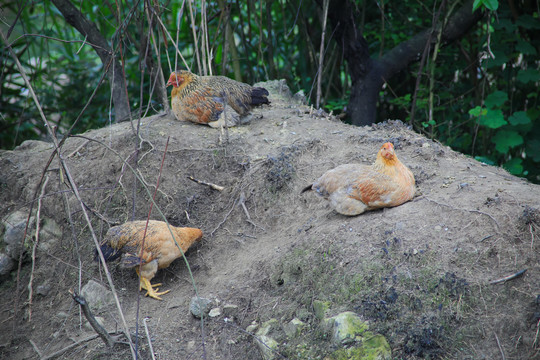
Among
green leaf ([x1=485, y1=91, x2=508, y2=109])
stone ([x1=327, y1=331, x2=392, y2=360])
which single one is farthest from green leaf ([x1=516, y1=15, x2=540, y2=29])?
stone ([x1=327, y1=331, x2=392, y2=360])

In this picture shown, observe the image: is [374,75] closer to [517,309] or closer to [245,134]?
[245,134]

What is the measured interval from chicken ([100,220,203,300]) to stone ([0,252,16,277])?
1440mm

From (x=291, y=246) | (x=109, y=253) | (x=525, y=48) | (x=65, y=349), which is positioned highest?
(x=525, y=48)

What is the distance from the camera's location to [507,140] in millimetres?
5641

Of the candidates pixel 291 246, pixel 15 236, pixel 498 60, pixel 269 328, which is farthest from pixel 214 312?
pixel 498 60

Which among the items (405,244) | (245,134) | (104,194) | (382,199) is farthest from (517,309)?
(104,194)

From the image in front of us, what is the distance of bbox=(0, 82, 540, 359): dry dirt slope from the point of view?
2.64 metres

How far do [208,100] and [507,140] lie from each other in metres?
3.70

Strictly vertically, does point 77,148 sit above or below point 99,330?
above

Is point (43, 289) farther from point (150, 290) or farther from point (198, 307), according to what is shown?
point (198, 307)

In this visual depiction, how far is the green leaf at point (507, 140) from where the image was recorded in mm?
5602

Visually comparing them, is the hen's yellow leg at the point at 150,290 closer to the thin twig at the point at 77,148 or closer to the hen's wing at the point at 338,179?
the hen's wing at the point at 338,179

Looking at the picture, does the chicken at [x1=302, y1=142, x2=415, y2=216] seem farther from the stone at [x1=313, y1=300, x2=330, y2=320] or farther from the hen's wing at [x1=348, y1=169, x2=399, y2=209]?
the stone at [x1=313, y1=300, x2=330, y2=320]

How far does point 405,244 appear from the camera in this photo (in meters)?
2.92
